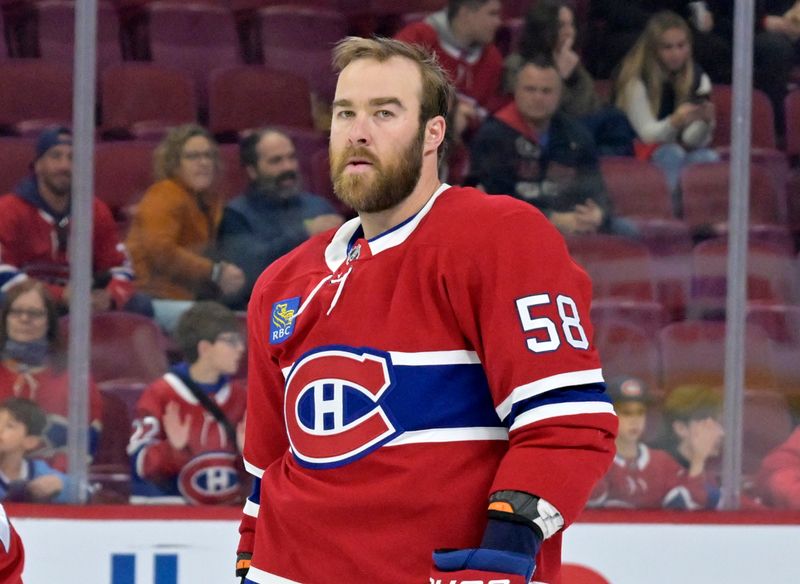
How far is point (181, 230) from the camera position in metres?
3.23

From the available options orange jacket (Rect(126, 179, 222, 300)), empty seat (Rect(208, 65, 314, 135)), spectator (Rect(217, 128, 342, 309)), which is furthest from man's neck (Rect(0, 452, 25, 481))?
empty seat (Rect(208, 65, 314, 135))

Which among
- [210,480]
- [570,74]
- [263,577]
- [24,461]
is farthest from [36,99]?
[263,577]

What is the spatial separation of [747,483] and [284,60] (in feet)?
4.60

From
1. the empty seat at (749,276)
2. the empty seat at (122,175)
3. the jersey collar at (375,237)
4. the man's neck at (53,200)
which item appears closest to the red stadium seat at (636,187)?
the empty seat at (749,276)

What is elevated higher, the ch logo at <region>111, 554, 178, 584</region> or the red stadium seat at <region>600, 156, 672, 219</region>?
the red stadium seat at <region>600, 156, 672, 219</region>

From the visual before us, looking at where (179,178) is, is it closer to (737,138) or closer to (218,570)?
(218,570)

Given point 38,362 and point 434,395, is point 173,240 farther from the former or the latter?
point 434,395

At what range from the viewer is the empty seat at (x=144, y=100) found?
3.23 meters

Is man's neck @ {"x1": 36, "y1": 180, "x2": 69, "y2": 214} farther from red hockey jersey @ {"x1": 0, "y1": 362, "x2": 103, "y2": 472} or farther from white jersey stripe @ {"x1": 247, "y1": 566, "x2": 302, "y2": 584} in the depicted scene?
white jersey stripe @ {"x1": 247, "y1": 566, "x2": 302, "y2": 584}

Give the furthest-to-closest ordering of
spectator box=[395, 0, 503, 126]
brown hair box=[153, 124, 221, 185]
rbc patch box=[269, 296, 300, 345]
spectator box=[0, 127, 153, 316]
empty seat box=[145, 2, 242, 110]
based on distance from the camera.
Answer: empty seat box=[145, 2, 242, 110]
spectator box=[395, 0, 503, 126]
brown hair box=[153, 124, 221, 185]
spectator box=[0, 127, 153, 316]
rbc patch box=[269, 296, 300, 345]

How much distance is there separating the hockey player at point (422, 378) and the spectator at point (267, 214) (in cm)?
132

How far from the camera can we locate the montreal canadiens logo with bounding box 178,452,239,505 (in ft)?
10.2

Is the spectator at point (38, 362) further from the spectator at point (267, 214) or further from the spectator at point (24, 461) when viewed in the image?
the spectator at point (267, 214)

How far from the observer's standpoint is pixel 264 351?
1.94 metres
